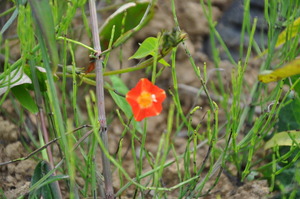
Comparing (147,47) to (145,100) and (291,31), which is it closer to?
(145,100)

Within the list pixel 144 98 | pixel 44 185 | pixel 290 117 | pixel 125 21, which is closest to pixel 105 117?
pixel 144 98

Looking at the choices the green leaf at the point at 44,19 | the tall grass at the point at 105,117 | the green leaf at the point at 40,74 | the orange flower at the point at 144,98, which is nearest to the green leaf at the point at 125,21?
the tall grass at the point at 105,117

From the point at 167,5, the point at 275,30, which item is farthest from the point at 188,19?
the point at 275,30

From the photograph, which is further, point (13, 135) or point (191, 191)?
point (13, 135)

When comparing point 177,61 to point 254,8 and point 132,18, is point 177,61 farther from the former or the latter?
point 132,18

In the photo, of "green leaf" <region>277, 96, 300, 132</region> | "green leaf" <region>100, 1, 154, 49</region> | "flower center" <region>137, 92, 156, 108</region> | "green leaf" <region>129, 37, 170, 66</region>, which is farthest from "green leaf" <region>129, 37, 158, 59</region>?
"green leaf" <region>277, 96, 300, 132</region>

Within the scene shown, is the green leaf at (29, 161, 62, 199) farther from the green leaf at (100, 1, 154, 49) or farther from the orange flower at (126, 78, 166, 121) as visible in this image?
the green leaf at (100, 1, 154, 49)
